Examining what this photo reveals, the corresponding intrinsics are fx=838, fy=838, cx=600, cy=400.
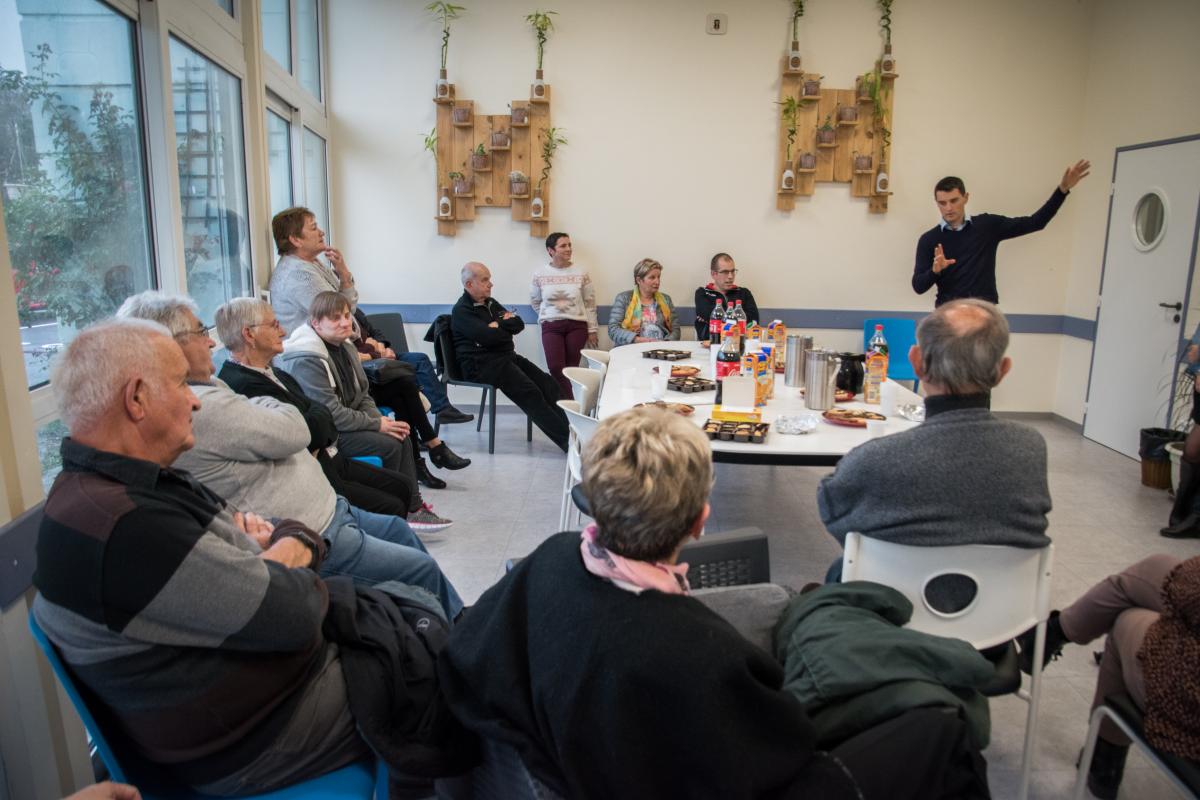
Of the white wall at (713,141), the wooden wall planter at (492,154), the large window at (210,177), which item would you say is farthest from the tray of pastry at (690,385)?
the wooden wall planter at (492,154)

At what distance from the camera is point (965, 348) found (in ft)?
6.54

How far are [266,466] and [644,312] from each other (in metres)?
4.29

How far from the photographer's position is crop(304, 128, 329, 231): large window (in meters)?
6.03

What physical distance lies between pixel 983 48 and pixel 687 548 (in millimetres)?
6003

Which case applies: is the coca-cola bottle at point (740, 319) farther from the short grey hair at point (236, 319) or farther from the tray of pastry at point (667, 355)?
the short grey hair at point (236, 319)

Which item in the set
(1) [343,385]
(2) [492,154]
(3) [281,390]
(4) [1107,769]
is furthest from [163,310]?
(2) [492,154]

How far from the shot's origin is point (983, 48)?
20.8ft

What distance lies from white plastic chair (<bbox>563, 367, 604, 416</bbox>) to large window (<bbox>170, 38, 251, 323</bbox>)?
1.74m

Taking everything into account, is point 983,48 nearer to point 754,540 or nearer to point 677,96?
point 677,96

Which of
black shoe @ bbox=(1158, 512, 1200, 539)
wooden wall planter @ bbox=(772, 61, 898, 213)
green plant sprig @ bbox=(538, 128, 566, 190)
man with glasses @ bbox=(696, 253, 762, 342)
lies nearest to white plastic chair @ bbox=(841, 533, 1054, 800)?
black shoe @ bbox=(1158, 512, 1200, 539)

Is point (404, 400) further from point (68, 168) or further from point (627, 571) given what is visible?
point (627, 571)

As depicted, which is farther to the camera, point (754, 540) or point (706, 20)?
point (706, 20)

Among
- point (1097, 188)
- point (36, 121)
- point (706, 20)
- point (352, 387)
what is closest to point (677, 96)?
point (706, 20)

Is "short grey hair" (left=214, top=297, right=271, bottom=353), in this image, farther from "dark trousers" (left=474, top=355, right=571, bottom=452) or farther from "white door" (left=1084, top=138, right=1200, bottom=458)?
Answer: "white door" (left=1084, top=138, right=1200, bottom=458)
